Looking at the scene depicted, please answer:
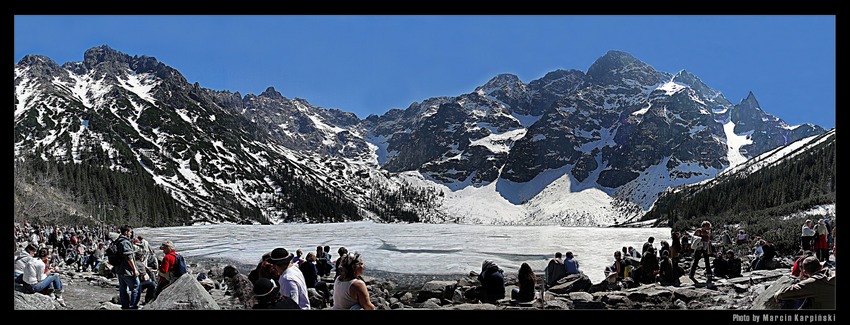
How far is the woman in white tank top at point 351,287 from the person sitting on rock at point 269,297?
1.77 feet

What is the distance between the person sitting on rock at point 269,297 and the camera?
230 inches

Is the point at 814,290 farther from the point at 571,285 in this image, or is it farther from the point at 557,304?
the point at 571,285

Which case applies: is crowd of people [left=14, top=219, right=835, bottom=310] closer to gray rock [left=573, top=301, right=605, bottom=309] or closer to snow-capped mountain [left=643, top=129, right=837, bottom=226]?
gray rock [left=573, top=301, right=605, bottom=309]

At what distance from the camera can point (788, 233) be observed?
23.9 metres

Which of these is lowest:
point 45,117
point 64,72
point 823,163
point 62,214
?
point 62,214

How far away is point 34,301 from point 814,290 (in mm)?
10733

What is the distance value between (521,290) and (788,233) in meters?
19.5

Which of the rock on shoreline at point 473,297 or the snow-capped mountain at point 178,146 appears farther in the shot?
the snow-capped mountain at point 178,146

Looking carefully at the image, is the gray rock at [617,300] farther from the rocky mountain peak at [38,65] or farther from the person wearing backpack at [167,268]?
the rocky mountain peak at [38,65]

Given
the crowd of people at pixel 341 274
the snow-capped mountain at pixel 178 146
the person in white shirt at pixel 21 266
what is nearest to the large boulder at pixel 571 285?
the crowd of people at pixel 341 274

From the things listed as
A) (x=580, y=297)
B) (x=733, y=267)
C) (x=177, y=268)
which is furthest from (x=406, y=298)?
(x=733, y=267)

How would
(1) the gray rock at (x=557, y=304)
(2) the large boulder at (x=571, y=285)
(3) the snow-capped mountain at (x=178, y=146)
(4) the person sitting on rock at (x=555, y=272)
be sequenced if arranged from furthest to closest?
1. (3) the snow-capped mountain at (x=178, y=146)
2. (4) the person sitting on rock at (x=555, y=272)
3. (2) the large boulder at (x=571, y=285)
4. (1) the gray rock at (x=557, y=304)
